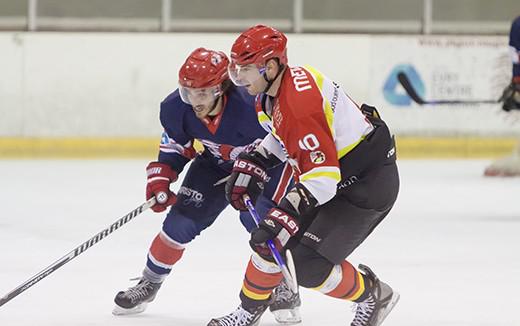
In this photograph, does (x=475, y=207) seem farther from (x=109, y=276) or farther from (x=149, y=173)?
(x=149, y=173)

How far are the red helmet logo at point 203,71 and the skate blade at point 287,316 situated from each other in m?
0.73

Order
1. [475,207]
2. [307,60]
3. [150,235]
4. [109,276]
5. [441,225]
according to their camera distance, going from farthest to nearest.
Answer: [307,60] → [475,207] → [441,225] → [150,235] → [109,276]

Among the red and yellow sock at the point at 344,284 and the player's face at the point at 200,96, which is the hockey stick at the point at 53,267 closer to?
the player's face at the point at 200,96

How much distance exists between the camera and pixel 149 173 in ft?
12.1

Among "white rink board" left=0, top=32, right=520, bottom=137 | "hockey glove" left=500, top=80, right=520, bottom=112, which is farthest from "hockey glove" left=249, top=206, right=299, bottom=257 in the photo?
"white rink board" left=0, top=32, right=520, bottom=137

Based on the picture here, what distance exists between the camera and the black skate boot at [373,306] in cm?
334

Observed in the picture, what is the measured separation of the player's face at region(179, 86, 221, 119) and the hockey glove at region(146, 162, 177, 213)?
258 mm

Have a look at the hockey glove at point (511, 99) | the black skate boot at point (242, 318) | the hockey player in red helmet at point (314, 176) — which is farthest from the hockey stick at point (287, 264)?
the hockey glove at point (511, 99)

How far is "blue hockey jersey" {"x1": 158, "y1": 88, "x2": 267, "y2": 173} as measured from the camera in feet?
11.9

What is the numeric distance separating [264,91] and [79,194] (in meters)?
3.76

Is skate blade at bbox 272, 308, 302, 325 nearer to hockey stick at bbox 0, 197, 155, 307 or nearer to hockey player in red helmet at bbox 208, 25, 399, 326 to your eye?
hockey player in red helmet at bbox 208, 25, 399, 326

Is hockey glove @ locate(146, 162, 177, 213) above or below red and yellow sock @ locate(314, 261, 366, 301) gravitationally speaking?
above

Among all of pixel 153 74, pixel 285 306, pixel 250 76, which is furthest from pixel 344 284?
pixel 153 74

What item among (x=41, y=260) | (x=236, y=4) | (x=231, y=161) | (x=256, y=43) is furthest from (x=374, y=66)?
(x=256, y=43)
